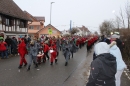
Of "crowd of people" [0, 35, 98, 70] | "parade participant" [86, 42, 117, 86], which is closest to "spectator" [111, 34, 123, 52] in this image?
"parade participant" [86, 42, 117, 86]

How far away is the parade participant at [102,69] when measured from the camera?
3379 millimetres

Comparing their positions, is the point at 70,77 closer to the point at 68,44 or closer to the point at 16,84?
the point at 16,84

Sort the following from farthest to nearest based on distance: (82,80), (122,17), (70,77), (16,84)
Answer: (122,17) < (70,77) < (82,80) < (16,84)

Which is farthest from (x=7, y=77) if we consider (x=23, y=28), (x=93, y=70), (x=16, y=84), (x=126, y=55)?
Answer: (x=23, y=28)

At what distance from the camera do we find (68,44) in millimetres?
12984

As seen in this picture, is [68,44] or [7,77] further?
[68,44]

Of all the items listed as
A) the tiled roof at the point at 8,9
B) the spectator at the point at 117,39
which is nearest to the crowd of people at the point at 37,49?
the spectator at the point at 117,39

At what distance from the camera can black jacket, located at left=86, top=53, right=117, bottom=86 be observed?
338cm

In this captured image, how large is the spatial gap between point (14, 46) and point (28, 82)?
10.5 m

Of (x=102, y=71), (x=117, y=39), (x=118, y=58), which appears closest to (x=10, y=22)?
(x=117, y=39)

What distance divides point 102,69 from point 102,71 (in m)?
0.04

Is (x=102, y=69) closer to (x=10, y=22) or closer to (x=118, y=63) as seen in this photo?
(x=118, y=63)

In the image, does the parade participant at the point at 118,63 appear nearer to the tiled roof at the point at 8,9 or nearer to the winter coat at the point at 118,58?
the winter coat at the point at 118,58

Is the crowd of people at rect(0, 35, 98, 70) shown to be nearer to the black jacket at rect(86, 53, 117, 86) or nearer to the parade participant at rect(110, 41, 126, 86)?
the parade participant at rect(110, 41, 126, 86)
